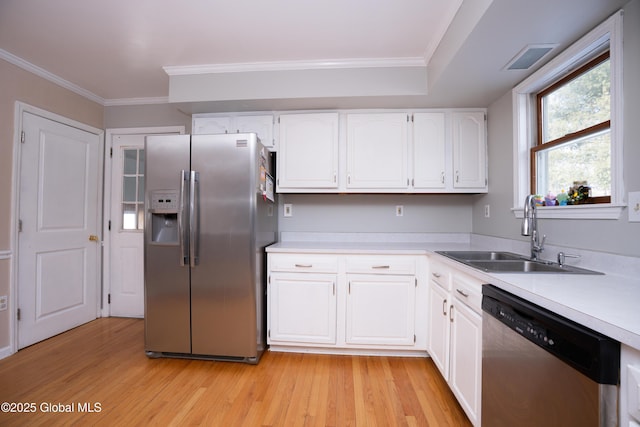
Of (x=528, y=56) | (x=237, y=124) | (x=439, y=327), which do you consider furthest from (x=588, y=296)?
(x=237, y=124)

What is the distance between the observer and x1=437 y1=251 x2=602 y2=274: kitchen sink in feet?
4.64

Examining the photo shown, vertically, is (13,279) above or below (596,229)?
below

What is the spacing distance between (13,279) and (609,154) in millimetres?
4234

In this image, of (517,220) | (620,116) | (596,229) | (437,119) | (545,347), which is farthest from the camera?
(437,119)

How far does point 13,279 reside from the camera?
2.31m

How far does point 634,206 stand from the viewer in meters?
1.25

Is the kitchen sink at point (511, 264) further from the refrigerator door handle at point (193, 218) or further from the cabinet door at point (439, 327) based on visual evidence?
the refrigerator door handle at point (193, 218)

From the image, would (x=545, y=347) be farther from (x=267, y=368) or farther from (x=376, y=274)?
(x=267, y=368)

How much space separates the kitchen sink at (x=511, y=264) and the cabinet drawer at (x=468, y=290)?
0.08 metres

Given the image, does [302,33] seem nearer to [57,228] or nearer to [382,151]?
[382,151]

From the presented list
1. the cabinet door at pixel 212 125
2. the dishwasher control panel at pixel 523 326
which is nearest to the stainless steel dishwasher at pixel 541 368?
the dishwasher control panel at pixel 523 326

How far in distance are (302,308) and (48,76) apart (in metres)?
3.13

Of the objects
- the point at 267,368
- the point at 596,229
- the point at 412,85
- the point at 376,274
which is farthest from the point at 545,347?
the point at 412,85

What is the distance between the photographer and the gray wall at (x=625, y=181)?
1249 millimetres
